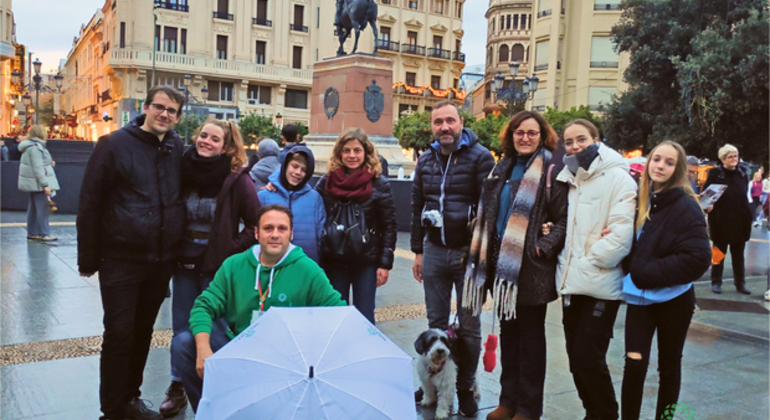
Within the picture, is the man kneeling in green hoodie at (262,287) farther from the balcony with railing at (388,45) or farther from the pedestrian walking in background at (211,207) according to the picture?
the balcony with railing at (388,45)

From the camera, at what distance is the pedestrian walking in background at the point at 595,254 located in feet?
11.5

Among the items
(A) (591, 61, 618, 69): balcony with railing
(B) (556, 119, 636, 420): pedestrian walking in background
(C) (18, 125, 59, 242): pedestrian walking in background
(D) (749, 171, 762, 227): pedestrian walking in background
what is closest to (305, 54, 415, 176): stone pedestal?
(C) (18, 125, 59, 242): pedestrian walking in background

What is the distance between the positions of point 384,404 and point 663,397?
2.20 metres

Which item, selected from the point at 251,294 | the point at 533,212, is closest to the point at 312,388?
the point at 251,294

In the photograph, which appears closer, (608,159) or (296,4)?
(608,159)

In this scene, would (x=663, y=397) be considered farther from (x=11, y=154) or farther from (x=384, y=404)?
(x=11, y=154)

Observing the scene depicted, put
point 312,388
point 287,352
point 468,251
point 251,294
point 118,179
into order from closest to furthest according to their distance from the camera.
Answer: point 312,388
point 287,352
point 251,294
point 118,179
point 468,251

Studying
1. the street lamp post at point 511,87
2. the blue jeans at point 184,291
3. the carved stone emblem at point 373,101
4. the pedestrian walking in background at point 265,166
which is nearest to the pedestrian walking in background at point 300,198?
the blue jeans at point 184,291

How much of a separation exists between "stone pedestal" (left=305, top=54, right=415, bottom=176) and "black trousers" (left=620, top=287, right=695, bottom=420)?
41.7ft

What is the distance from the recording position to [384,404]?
2307mm

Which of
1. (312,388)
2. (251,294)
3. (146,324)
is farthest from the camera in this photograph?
(146,324)

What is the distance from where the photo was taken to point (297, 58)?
5275 centimetres

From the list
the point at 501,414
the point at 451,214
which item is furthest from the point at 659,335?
the point at 451,214

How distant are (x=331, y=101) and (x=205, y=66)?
33604mm
